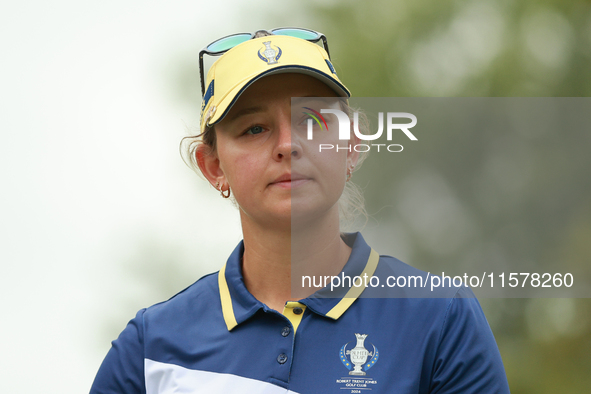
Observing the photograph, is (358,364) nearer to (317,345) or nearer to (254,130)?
(317,345)

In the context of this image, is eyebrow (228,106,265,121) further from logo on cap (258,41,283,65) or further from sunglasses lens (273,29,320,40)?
sunglasses lens (273,29,320,40)

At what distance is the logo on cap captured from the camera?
4.06 ft

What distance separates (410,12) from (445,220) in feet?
8.28

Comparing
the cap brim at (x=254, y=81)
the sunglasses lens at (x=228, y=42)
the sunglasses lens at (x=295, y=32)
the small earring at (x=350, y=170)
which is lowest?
the small earring at (x=350, y=170)

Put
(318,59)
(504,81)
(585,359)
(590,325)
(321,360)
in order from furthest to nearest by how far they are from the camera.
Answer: (504,81) → (585,359) → (590,325) → (318,59) → (321,360)

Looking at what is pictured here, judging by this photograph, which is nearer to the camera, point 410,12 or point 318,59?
point 318,59

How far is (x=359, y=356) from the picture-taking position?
1149 mm

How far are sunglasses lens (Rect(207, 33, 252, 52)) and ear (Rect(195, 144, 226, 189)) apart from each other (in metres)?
0.25

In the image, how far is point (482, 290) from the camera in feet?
4.32

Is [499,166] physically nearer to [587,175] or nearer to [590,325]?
[587,175]

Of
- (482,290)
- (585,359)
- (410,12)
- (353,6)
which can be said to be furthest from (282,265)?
(353,6)

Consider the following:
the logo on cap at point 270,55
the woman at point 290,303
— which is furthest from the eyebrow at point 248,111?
the logo on cap at point 270,55

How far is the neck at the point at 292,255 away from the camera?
1.26 m

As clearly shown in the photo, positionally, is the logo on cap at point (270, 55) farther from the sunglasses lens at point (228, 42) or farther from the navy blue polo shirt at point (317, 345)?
the navy blue polo shirt at point (317, 345)
